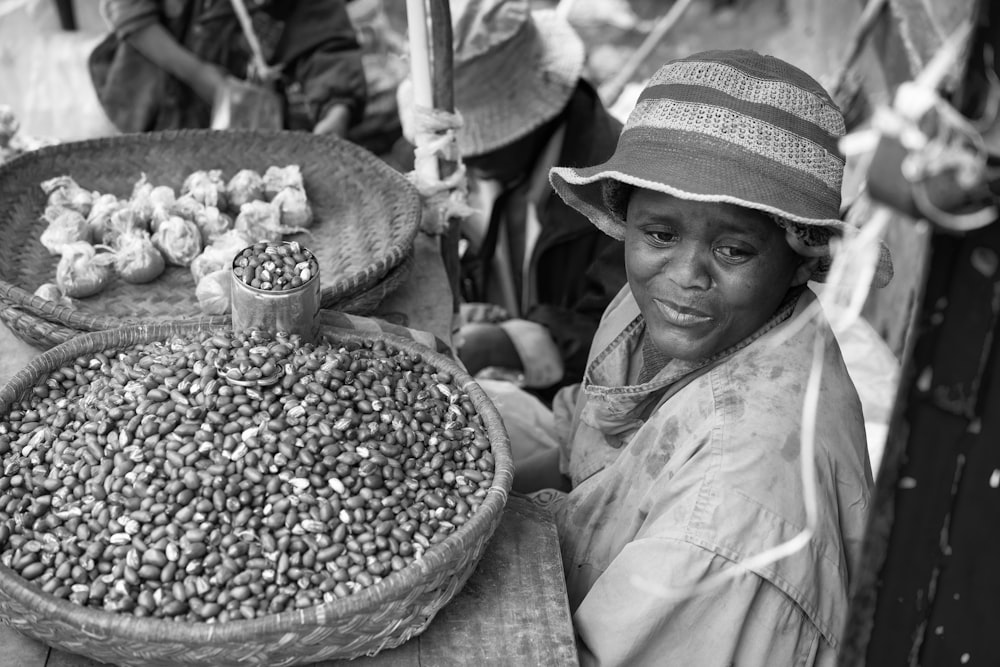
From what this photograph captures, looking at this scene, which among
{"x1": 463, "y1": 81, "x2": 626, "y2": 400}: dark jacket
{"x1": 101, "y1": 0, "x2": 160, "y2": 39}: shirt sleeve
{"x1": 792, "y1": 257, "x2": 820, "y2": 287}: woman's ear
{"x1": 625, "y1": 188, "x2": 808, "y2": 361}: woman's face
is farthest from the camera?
{"x1": 101, "y1": 0, "x2": 160, "y2": 39}: shirt sleeve

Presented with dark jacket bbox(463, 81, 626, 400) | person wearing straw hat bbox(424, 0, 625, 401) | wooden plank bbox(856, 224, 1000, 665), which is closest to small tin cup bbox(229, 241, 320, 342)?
wooden plank bbox(856, 224, 1000, 665)

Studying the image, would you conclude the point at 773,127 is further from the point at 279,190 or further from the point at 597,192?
the point at 279,190

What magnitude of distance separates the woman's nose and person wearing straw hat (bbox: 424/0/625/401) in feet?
3.88

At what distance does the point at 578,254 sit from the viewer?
128 inches

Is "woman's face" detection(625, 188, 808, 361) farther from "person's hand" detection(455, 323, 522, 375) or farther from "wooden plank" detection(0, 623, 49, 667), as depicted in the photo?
"person's hand" detection(455, 323, 522, 375)

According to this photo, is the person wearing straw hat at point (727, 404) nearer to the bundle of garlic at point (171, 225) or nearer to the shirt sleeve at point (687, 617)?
the shirt sleeve at point (687, 617)

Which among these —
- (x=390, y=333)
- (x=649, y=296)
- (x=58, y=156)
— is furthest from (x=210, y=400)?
(x=58, y=156)

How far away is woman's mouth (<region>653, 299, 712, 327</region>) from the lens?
5.85ft

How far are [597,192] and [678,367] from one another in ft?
1.39

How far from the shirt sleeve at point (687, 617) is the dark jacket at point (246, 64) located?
11.1 ft

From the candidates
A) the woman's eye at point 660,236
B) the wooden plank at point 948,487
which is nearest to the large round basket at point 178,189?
the woman's eye at point 660,236

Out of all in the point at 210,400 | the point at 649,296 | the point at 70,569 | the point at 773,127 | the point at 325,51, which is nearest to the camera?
the point at 70,569

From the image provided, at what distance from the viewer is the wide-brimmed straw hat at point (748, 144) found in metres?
1.63

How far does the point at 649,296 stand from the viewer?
1.87 meters
